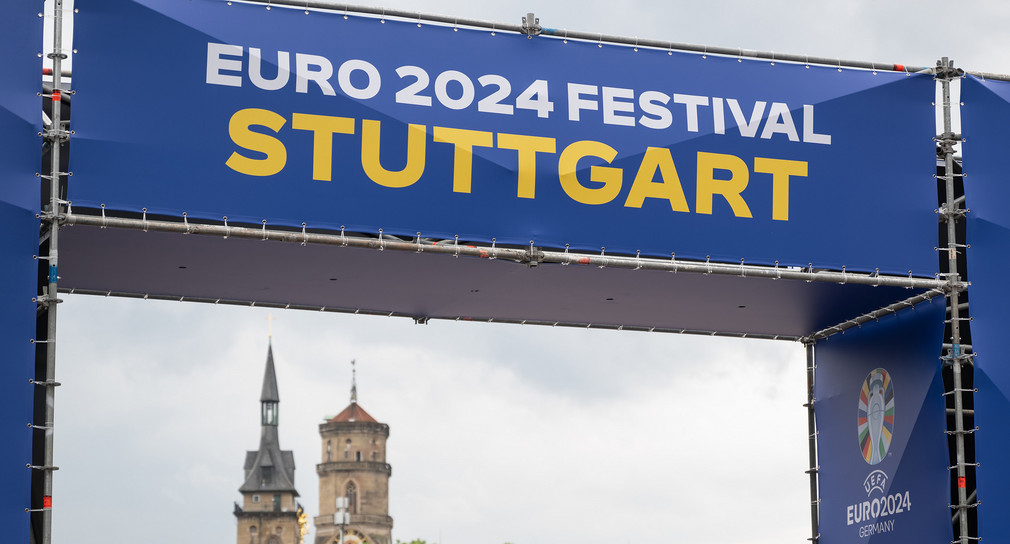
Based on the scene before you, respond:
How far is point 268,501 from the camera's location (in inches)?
7377

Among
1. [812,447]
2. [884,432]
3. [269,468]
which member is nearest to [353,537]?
[269,468]

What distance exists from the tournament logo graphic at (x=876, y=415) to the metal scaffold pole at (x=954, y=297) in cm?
136

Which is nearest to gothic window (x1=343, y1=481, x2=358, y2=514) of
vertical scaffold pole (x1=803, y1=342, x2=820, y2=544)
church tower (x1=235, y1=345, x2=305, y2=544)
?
church tower (x1=235, y1=345, x2=305, y2=544)

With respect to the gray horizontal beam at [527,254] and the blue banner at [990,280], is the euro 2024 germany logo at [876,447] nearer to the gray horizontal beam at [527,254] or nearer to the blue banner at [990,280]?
the blue banner at [990,280]

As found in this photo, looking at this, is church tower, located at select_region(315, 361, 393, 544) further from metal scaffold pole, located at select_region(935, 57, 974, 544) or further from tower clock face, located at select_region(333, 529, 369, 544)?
metal scaffold pole, located at select_region(935, 57, 974, 544)

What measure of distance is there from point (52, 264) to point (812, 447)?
41.1 feet

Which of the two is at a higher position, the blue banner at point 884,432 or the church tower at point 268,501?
the church tower at point 268,501

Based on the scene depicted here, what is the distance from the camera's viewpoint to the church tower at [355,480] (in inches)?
7475

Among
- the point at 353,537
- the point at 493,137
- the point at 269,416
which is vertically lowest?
the point at 493,137

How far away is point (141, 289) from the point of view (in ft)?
67.2

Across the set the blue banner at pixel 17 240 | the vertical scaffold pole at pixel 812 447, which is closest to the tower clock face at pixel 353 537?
the vertical scaffold pole at pixel 812 447

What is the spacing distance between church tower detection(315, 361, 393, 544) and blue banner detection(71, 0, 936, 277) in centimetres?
17051

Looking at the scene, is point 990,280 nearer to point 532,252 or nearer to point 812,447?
point 812,447

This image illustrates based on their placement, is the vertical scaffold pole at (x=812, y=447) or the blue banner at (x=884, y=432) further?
the vertical scaffold pole at (x=812, y=447)
